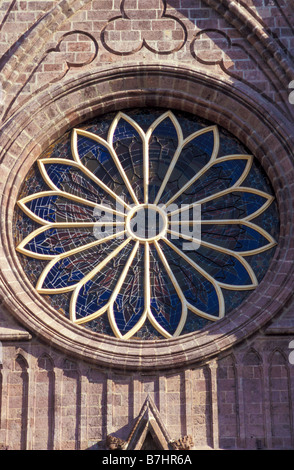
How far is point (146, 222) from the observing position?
1073 inches

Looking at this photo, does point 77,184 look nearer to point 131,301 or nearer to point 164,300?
point 131,301

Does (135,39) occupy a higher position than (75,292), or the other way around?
(135,39)

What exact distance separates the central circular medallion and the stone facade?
2.17 meters

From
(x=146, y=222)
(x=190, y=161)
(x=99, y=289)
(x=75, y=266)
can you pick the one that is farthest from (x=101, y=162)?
(x=99, y=289)

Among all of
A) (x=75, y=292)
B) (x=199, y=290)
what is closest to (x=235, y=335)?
(x=199, y=290)

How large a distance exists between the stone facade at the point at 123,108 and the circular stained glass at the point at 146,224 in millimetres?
361

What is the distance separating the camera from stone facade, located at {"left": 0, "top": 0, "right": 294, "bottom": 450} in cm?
2520

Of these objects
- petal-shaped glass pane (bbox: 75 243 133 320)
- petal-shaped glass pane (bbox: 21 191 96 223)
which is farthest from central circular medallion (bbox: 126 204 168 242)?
petal-shaped glass pane (bbox: 21 191 96 223)

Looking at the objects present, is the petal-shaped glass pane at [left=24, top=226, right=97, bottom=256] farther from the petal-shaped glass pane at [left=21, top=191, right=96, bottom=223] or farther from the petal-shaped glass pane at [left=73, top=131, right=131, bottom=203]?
the petal-shaped glass pane at [left=73, top=131, right=131, bottom=203]

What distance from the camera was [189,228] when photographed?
89.3 ft
